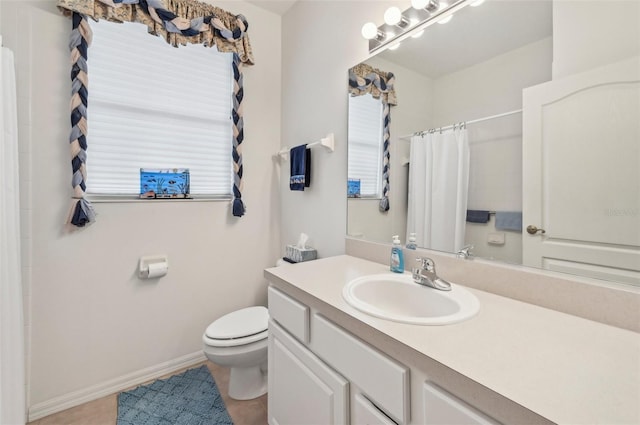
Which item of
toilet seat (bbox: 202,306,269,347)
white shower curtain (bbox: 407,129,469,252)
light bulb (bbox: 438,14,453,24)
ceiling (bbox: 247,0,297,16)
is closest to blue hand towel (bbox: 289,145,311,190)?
white shower curtain (bbox: 407,129,469,252)

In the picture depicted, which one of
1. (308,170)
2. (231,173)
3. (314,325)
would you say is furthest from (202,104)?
(314,325)

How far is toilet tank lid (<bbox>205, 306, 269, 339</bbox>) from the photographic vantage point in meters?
1.56

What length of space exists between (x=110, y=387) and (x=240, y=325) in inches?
36.2

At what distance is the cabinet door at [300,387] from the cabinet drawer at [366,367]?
0.19ft

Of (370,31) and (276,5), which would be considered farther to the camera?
(276,5)

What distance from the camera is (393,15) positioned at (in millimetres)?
1312

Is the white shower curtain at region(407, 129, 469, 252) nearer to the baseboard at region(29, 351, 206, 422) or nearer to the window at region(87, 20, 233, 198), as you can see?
the window at region(87, 20, 233, 198)

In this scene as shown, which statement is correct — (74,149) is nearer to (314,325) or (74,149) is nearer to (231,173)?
(231,173)

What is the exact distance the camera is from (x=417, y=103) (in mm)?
1302

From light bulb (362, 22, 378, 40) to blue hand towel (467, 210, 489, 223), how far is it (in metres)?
1.01

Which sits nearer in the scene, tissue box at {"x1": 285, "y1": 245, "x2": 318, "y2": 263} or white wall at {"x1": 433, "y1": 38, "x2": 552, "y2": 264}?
white wall at {"x1": 433, "y1": 38, "x2": 552, "y2": 264}

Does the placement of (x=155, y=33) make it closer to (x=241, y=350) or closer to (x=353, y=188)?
(x=353, y=188)

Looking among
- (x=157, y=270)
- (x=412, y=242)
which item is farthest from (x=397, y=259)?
(x=157, y=270)

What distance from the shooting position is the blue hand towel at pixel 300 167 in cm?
193
